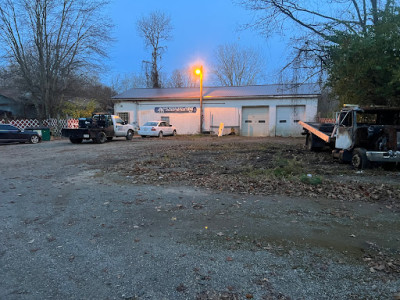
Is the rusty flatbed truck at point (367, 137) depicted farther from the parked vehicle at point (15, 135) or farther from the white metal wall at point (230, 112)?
the parked vehicle at point (15, 135)

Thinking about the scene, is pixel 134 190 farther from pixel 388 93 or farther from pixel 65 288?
pixel 388 93

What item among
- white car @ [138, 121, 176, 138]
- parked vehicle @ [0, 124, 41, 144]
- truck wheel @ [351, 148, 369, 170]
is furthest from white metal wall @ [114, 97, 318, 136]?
truck wheel @ [351, 148, 369, 170]

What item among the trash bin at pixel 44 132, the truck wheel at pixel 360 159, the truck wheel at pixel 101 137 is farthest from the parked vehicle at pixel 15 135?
the truck wheel at pixel 360 159

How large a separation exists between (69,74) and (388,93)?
2706 centimetres

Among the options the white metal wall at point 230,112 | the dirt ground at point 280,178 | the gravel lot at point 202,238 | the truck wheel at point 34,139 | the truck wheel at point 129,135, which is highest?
the white metal wall at point 230,112

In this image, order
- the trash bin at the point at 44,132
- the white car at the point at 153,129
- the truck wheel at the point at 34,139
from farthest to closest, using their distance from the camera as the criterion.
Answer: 1. the white car at the point at 153,129
2. the trash bin at the point at 44,132
3. the truck wheel at the point at 34,139

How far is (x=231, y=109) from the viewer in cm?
2755

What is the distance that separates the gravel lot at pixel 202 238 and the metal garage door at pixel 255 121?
65.1ft

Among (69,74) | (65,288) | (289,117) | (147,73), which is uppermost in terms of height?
(147,73)

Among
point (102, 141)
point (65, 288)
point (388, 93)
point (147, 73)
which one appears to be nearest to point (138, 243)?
point (65, 288)

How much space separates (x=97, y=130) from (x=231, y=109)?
44.9 ft

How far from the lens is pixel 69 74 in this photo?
2758 cm

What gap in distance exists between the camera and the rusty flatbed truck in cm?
812

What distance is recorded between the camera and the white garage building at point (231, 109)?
2597cm
